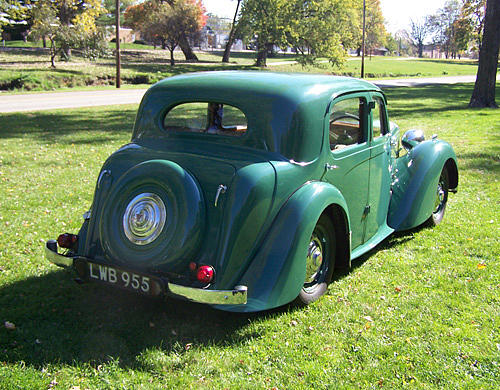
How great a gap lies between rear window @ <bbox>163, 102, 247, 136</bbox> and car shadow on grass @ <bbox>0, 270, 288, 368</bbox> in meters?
1.42

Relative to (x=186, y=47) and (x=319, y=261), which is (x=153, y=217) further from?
(x=186, y=47)

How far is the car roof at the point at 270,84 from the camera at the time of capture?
4.03 metres

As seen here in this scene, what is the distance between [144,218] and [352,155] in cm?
191

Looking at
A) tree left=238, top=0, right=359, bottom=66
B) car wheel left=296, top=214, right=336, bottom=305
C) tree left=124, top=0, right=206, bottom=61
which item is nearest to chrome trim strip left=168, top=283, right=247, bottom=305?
car wheel left=296, top=214, right=336, bottom=305

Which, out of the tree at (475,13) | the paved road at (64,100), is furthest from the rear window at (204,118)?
the tree at (475,13)

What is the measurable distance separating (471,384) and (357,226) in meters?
1.74

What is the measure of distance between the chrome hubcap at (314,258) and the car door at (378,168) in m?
0.87

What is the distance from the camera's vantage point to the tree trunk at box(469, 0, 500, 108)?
16.6 m

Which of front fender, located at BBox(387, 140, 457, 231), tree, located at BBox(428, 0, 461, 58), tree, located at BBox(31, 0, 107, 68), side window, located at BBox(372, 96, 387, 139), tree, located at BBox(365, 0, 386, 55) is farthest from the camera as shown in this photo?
tree, located at BBox(428, 0, 461, 58)

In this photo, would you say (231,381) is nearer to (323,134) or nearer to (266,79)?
(323,134)

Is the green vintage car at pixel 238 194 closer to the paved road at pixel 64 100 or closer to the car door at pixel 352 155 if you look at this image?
the car door at pixel 352 155

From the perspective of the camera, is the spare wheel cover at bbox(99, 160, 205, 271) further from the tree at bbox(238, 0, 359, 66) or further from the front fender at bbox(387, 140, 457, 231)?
the tree at bbox(238, 0, 359, 66)

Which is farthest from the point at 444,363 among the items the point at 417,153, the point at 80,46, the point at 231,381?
the point at 80,46

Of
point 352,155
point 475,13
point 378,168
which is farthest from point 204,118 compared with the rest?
point 475,13
